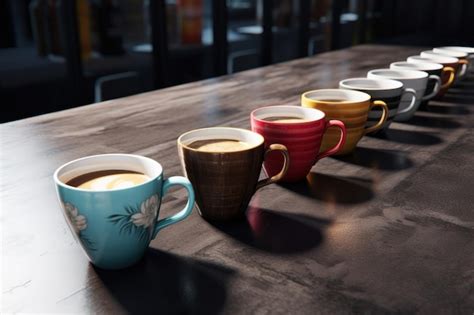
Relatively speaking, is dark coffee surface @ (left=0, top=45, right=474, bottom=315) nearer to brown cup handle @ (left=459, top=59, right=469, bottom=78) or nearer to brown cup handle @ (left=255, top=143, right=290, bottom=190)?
brown cup handle @ (left=255, top=143, right=290, bottom=190)

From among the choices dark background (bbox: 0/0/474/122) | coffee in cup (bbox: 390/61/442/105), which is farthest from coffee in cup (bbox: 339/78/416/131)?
dark background (bbox: 0/0/474/122)

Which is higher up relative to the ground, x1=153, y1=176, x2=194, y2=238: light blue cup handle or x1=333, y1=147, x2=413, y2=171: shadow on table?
x1=153, y1=176, x2=194, y2=238: light blue cup handle

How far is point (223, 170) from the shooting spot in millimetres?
510

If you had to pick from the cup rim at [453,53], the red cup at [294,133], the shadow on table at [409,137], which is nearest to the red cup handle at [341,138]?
the red cup at [294,133]

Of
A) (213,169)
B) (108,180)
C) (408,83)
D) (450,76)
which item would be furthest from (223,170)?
(450,76)

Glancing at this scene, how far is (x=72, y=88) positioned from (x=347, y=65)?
0.93 meters

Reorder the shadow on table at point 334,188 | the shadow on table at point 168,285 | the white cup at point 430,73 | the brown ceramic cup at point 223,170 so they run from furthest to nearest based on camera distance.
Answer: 1. the white cup at point 430,73
2. the shadow on table at point 334,188
3. the brown ceramic cup at point 223,170
4. the shadow on table at point 168,285

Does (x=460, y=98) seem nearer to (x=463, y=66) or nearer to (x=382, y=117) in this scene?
(x=463, y=66)

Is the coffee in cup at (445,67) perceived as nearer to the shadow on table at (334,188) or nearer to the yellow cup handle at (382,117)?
the yellow cup handle at (382,117)

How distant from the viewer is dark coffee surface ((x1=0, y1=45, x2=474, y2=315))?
1.37 ft

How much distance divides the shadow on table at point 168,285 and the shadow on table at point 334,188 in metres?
0.20

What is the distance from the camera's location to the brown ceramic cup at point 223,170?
510 millimetres

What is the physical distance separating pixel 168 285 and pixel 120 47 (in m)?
1.87

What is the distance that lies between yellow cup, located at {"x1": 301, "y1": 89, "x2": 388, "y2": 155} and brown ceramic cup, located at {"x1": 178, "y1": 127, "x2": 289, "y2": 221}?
6.4 inches
